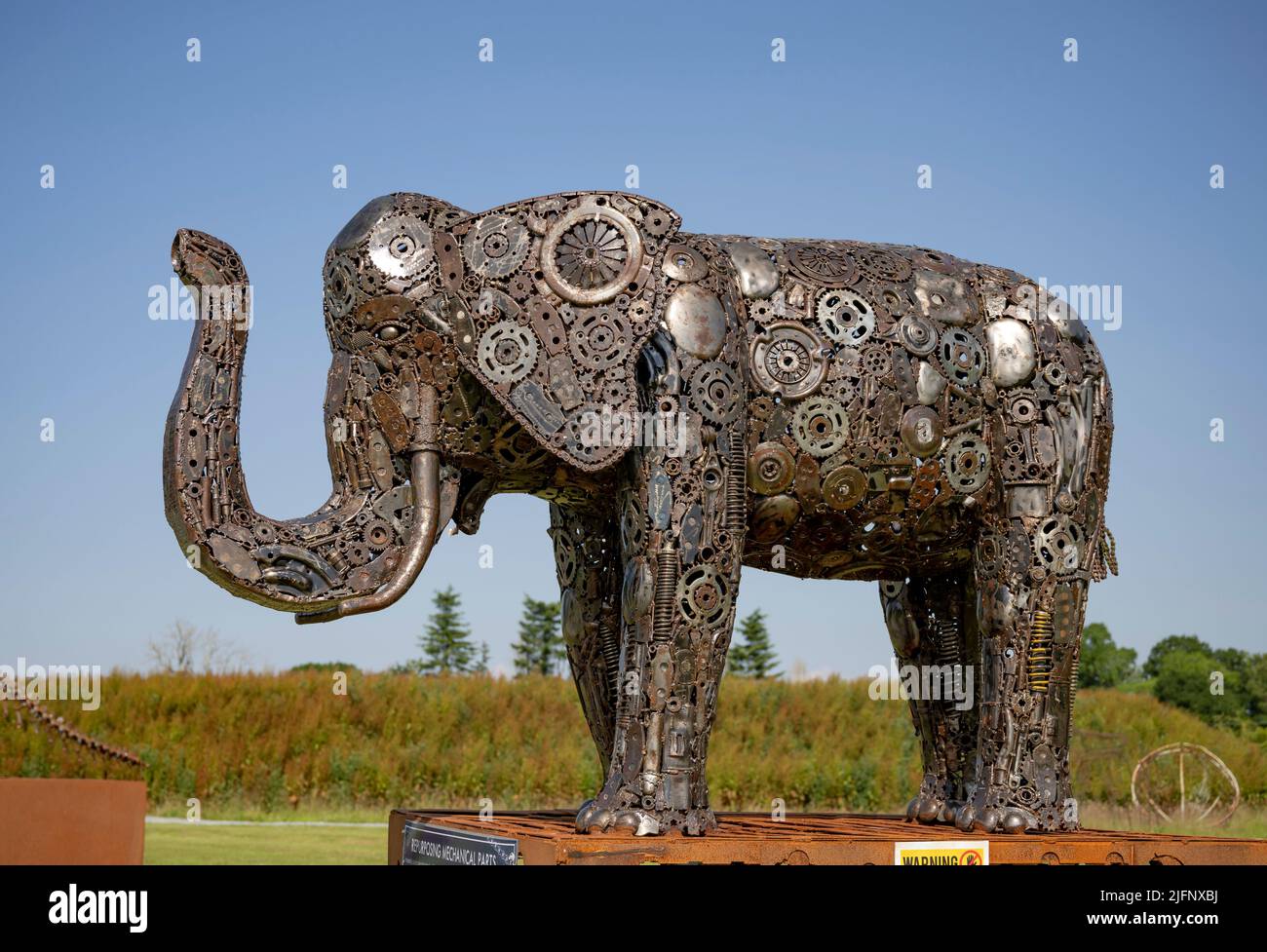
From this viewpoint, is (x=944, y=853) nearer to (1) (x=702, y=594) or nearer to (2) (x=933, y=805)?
(2) (x=933, y=805)

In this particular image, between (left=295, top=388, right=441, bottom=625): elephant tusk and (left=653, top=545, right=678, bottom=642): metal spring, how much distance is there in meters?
1.02

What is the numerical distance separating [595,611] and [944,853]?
2.07 meters

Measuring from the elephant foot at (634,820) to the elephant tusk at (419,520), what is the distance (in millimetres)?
1240

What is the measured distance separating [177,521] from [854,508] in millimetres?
3145

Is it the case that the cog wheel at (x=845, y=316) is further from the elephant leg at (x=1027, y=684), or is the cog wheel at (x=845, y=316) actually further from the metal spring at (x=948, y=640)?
the metal spring at (x=948, y=640)

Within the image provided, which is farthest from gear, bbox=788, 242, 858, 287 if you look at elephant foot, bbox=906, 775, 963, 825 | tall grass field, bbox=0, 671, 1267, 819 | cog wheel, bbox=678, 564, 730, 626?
tall grass field, bbox=0, 671, 1267, 819

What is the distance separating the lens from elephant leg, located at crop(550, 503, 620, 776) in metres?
7.96

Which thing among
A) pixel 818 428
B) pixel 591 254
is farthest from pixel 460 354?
pixel 818 428

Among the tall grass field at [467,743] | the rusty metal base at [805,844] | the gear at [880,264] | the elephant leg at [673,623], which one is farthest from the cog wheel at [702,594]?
the tall grass field at [467,743]

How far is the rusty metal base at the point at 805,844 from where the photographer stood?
6.39m

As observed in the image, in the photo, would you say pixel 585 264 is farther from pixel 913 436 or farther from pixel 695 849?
pixel 695 849

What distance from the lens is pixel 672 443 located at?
23.2 feet

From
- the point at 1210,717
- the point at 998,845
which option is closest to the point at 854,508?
the point at 998,845

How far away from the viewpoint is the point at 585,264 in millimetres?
7293
